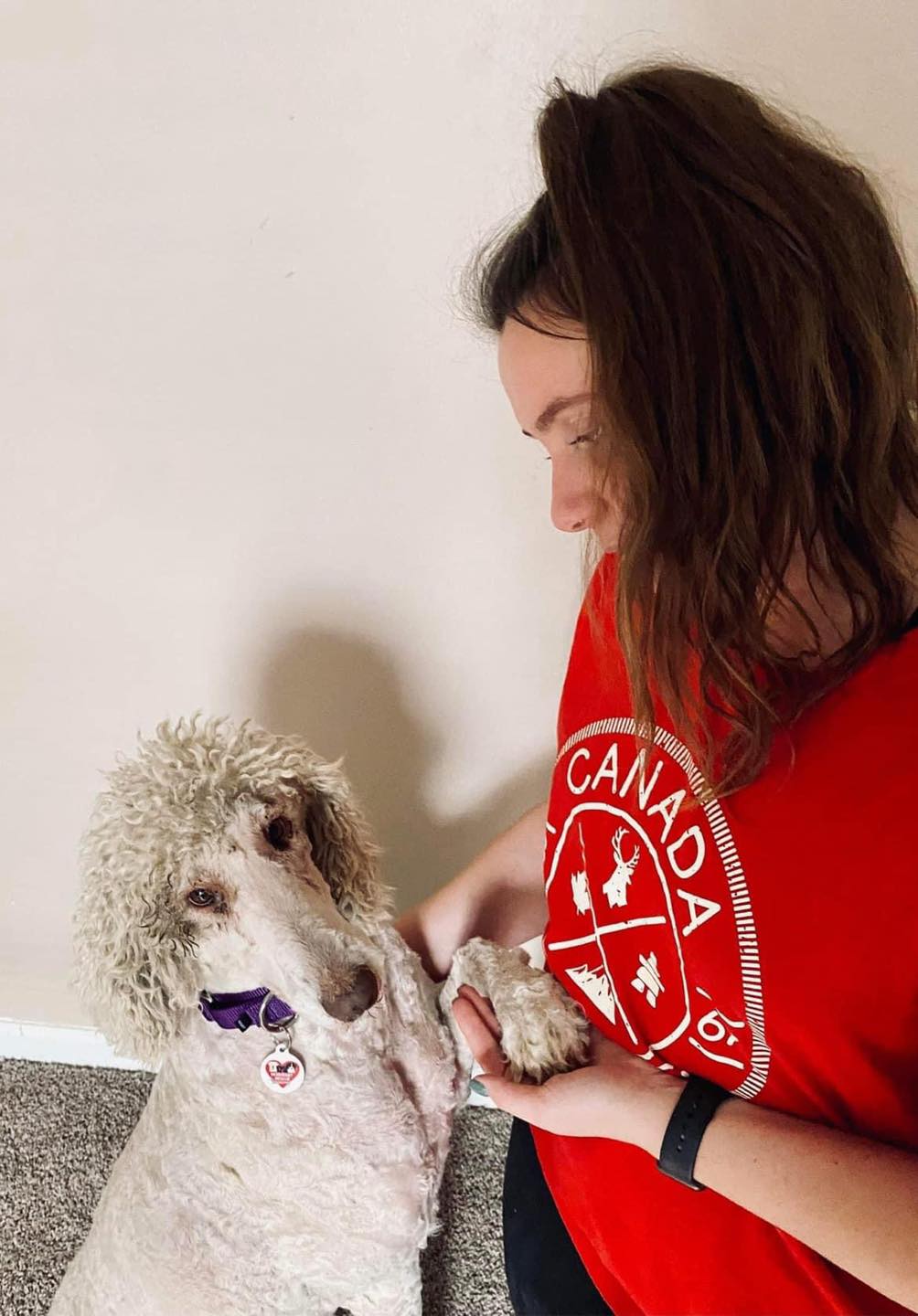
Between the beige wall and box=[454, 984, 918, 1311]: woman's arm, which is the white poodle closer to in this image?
box=[454, 984, 918, 1311]: woman's arm

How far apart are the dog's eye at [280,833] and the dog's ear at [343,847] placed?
43 millimetres

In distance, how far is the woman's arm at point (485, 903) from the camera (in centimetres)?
87

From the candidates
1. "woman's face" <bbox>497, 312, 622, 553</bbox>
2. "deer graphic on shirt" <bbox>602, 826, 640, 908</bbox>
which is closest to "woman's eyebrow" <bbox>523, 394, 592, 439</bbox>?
"woman's face" <bbox>497, 312, 622, 553</bbox>

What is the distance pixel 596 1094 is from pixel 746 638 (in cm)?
34

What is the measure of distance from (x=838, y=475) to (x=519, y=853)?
0.50 metres

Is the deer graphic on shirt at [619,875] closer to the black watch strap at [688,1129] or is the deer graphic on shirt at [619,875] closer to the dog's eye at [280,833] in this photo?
the black watch strap at [688,1129]

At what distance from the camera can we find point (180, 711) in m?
1.03

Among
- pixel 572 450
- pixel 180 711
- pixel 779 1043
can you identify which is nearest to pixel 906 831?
pixel 779 1043

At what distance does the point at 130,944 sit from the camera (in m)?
0.67

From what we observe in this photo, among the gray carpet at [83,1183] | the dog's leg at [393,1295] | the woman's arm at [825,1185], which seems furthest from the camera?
the gray carpet at [83,1183]

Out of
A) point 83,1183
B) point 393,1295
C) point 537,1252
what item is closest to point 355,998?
point 537,1252

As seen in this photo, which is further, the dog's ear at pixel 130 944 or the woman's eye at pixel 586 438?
the dog's ear at pixel 130 944

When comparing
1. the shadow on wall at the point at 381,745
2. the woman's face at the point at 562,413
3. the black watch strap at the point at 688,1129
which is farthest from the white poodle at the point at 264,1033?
the woman's face at the point at 562,413

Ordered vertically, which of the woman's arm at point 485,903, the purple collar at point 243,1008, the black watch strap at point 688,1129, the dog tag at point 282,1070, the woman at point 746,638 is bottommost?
the dog tag at point 282,1070
